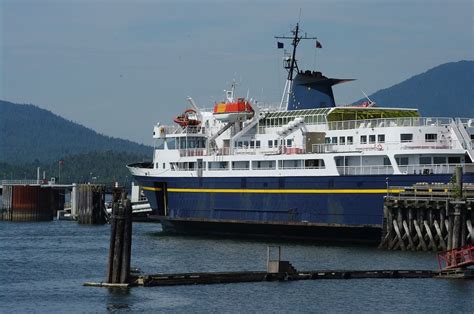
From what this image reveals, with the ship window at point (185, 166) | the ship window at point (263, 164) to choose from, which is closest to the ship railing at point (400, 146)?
the ship window at point (263, 164)

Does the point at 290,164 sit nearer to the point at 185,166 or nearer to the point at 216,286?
Answer: the point at 185,166

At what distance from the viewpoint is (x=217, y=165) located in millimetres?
66625

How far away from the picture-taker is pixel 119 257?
40.2m

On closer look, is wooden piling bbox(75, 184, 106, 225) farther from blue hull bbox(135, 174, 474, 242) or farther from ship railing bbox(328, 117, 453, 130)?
ship railing bbox(328, 117, 453, 130)

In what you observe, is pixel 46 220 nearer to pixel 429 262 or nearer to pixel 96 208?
pixel 96 208

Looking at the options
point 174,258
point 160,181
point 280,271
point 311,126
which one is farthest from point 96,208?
point 280,271

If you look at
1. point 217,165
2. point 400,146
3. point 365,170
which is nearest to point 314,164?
point 365,170

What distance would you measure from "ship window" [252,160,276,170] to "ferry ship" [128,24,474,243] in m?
0.05

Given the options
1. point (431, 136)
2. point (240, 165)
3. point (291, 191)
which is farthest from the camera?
point (240, 165)

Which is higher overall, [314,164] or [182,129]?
[182,129]

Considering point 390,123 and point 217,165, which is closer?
point 390,123

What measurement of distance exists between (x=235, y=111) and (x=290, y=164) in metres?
6.66

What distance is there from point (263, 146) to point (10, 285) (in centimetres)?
2417

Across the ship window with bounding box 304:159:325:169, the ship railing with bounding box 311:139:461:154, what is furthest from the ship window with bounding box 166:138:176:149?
the ship railing with bounding box 311:139:461:154
